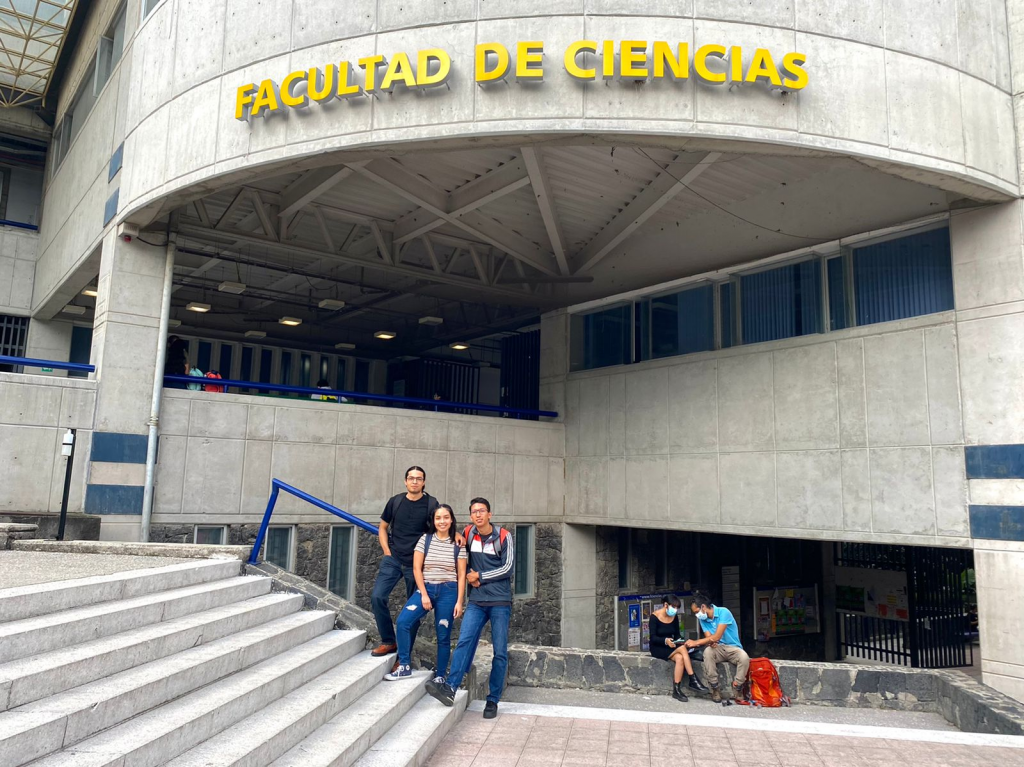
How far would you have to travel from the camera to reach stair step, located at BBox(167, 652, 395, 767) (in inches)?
175

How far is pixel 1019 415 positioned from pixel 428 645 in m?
7.83

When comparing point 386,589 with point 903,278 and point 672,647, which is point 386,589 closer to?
point 672,647

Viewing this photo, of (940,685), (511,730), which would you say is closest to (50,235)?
(511,730)

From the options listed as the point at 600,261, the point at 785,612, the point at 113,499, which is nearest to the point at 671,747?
the point at 113,499

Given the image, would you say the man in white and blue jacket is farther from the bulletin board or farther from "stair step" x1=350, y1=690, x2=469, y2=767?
the bulletin board

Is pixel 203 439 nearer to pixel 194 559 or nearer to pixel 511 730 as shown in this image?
pixel 194 559

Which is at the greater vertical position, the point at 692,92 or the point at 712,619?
the point at 692,92

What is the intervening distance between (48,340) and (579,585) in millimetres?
14958

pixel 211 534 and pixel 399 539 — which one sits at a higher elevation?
pixel 399 539

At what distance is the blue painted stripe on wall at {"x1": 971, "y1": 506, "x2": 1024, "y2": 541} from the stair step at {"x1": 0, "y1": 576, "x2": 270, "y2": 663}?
9.04 metres

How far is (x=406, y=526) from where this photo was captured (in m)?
7.60

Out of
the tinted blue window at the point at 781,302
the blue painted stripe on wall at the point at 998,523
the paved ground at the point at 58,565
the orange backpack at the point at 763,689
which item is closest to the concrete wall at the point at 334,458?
the paved ground at the point at 58,565

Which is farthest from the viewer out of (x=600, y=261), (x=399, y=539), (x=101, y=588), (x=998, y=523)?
(x=600, y=261)

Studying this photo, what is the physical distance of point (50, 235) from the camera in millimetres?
18656
